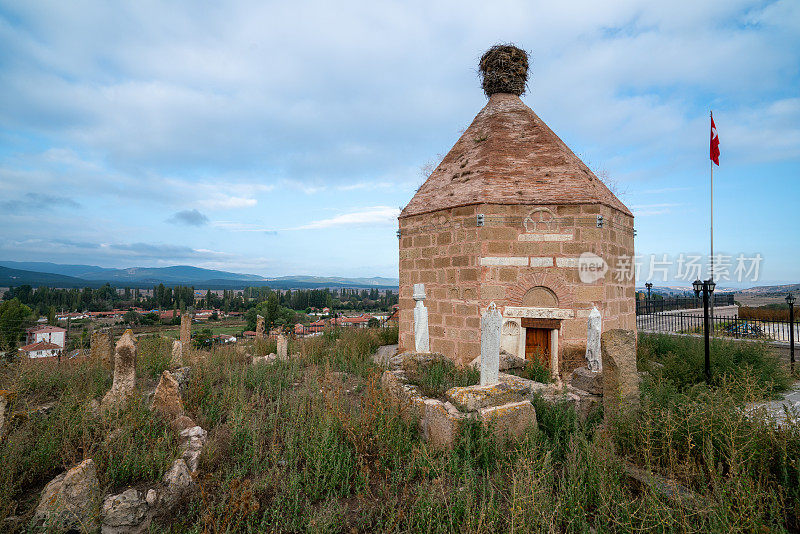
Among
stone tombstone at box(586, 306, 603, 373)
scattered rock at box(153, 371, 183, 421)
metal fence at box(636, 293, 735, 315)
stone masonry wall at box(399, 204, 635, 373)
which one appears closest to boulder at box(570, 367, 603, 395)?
stone tombstone at box(586, 306, 603, 373)

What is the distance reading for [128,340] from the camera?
5598 mm

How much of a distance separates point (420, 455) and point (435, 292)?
619 cm

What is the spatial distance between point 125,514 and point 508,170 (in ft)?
32.0

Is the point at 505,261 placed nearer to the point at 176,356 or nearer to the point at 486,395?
the point at 486,395

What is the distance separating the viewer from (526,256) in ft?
29.8

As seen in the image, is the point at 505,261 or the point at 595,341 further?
the point at 505,261

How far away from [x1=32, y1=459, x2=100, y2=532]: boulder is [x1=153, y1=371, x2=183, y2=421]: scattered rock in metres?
1.71

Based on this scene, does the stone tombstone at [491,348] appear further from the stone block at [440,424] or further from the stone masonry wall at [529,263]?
the stone masonry wall at [529,263]

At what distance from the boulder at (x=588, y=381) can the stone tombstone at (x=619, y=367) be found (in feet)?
2.99

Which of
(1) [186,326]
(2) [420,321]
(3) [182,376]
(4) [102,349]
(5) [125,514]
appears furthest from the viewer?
(1) [186,326]

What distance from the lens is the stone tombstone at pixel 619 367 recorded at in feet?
17.4

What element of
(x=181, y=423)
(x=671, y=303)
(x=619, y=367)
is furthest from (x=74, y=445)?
(x=671, y=303)

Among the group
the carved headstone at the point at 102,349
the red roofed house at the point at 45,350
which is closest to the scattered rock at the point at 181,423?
the carved headstone at the point at 102,349

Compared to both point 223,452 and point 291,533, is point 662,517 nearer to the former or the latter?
point 291,533
